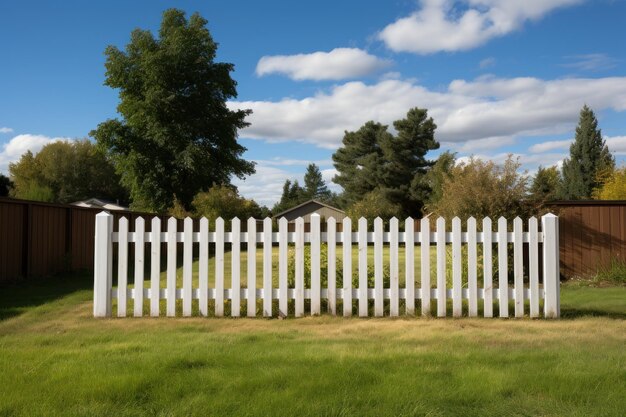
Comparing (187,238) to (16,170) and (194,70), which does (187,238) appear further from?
(16,170)

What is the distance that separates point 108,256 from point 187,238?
41.2 inches

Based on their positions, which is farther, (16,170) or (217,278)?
(16,170)

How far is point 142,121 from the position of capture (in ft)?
124

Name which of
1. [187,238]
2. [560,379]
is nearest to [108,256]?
[187,238]

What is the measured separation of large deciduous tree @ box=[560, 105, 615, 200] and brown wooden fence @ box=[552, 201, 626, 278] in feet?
124

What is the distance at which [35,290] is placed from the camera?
33.7 feet

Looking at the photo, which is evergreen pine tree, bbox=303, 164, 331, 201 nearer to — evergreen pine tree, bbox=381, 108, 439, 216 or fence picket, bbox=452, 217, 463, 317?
evergreen pine tree, bbox=381, 108, 439, 216

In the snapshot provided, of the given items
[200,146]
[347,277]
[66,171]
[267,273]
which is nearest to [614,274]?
[347,277]

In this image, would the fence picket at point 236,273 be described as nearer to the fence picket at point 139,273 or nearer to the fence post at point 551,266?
the fence picket at point 139,273

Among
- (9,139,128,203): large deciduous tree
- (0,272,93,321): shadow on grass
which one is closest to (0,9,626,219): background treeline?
(0,272,93,321): shadow on grass

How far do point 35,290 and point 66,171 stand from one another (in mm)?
69202

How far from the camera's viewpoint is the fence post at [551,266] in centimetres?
704

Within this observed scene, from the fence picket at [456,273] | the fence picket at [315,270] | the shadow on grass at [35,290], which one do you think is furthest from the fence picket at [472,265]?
the shadow on grass at [35,290]

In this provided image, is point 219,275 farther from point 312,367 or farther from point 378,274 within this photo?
point 312,367
